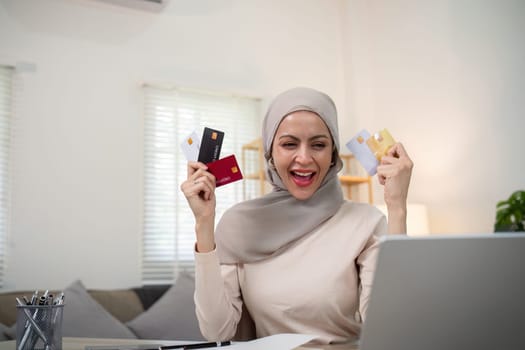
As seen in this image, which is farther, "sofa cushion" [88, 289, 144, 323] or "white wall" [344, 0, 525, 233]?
"white wall" [344, 0, 525, 233]

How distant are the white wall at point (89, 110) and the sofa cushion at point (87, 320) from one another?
25.7 inches

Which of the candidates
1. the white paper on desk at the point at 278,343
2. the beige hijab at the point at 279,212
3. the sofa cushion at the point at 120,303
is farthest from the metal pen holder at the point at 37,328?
the sofa cushion at the point at 120,303

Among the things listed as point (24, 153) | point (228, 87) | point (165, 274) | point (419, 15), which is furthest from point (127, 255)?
point (419, 15)

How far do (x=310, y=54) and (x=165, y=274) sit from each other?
2241 millimetres

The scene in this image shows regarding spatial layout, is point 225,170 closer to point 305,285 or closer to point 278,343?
→ point 305,285

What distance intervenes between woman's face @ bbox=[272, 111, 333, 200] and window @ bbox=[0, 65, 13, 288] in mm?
2209

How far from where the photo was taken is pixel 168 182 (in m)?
3.51

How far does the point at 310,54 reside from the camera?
167 inches

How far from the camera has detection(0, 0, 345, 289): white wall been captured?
3.05m

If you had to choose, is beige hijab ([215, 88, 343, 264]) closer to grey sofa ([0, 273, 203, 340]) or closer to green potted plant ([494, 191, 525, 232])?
grey sofa ([0, 273, 203, 340])

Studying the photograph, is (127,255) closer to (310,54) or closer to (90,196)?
(90,196)

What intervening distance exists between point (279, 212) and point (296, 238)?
0.34ft

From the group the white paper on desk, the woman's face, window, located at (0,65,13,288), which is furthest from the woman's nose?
window, located at (0,65,13,288)

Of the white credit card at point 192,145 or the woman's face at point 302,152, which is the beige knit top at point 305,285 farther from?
the white credit card at point 192,145
